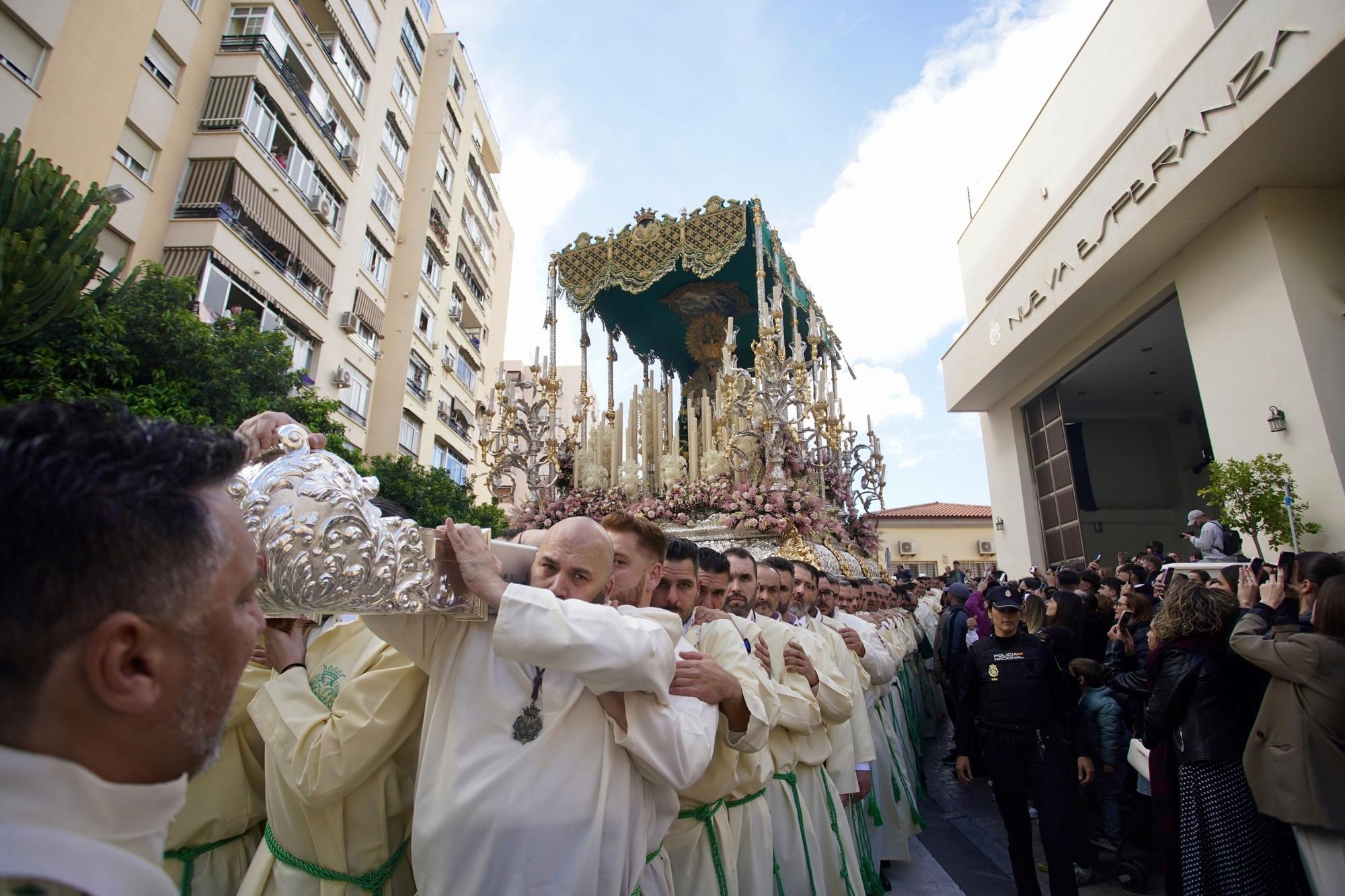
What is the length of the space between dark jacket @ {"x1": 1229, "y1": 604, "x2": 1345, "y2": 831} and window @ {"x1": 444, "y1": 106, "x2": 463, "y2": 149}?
24556 millimetres

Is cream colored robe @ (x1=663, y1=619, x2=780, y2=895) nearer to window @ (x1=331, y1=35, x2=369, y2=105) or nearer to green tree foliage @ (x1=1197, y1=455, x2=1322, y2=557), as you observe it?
green tree foliage @ (x1=1197, y1=455, x2=1322, y2=557)

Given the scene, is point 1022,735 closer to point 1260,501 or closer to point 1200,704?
point 1200,704

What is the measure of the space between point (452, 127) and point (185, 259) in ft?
43.1

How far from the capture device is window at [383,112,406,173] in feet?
64.9

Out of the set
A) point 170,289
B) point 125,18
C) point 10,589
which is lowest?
point 10,589

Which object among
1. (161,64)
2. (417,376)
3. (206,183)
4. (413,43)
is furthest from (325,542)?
(413,43)

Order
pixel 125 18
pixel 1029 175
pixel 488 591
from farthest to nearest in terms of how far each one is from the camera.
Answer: pixel 1029 175 → pixel 125 18 → pixel 488 591

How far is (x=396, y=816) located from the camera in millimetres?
1986

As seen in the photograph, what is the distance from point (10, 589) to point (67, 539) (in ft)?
0.21

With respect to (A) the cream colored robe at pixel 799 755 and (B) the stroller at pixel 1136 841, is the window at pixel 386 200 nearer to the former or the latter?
(A) the cream colored robe at pixel 799 755

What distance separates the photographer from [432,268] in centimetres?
2223

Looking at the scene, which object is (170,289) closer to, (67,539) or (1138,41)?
(67,539)

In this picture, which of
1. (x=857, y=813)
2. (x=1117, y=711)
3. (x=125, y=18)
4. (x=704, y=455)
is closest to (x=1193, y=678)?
(x=1117, y=711)

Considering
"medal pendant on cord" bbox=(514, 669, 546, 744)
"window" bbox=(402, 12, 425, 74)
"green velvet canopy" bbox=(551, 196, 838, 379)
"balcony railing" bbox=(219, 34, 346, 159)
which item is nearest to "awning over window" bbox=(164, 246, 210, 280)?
"balcony railing" bbox=(219, 34, 346, 159)
